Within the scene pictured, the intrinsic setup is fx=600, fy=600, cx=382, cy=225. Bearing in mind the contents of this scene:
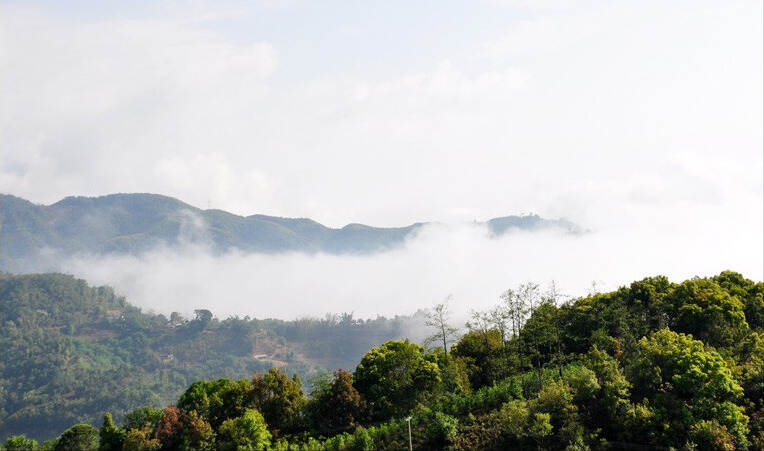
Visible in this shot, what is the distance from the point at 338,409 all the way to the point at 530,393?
47.5 feet

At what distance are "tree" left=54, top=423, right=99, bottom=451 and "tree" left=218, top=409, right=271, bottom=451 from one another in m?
12.8

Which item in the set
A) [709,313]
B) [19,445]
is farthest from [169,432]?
[709,313]

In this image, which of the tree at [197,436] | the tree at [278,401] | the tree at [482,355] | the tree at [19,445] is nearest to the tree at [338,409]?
the tree at [278,401]

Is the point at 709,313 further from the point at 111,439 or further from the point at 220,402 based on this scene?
the point at 111,439

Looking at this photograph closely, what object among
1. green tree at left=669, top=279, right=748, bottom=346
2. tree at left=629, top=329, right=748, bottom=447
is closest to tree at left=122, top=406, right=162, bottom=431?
tree at left=629, top=329, right=748, bottom=447

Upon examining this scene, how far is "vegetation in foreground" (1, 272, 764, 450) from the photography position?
37.5 metres

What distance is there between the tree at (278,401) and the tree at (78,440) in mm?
13689

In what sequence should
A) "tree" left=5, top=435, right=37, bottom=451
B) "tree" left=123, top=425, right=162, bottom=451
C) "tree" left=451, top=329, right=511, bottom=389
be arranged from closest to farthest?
"tree" left=123, top=425, right=162, bottom=451 → "tree" left=5, top=435, right=37, bottom=451 → "tree" left=451, top=329, right=511, bottom=389

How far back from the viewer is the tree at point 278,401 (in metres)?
45.7

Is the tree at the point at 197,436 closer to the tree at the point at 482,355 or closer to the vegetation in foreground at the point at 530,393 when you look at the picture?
the vegetation in foreground at the point at 530,393

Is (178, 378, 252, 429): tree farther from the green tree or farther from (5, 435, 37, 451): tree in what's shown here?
the green tree

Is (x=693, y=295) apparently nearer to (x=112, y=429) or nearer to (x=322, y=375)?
(x=322, y=375)

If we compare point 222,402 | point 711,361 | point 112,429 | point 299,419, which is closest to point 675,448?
point 711,361

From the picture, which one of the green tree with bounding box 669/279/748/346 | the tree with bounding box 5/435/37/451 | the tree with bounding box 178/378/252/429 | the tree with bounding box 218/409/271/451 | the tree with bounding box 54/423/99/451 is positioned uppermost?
the green tree with bounding box 669/279/748/346
